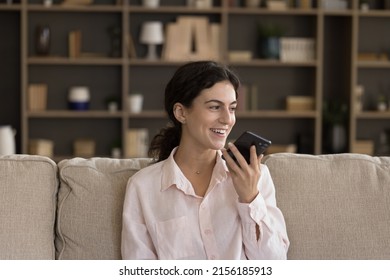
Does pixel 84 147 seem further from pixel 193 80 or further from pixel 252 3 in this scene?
pixel 193 80

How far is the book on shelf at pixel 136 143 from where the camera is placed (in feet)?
21.1

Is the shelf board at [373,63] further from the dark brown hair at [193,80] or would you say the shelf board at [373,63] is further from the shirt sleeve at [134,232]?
the shirt sleeve at [134,232]

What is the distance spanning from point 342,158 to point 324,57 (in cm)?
426

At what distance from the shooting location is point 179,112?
7.92ft

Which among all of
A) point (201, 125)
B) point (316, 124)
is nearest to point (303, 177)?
point (201, 125)

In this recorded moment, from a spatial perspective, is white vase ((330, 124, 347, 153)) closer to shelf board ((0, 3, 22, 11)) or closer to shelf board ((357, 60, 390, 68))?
shelf board ((357, 60, 390, 68))

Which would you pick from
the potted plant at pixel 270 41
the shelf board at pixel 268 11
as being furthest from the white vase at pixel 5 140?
the potted plant at pixel 270 41

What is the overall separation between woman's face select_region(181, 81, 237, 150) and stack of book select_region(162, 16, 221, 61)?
411 centimetres

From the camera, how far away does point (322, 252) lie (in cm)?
244

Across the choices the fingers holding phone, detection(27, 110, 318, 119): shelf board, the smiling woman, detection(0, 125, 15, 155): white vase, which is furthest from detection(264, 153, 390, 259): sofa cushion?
detection(27, 110, 318, 119): shelf board

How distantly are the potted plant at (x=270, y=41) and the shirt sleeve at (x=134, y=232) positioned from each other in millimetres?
4257

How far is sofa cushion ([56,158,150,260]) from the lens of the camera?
2.40 meters

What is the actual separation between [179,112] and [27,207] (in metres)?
0.52
